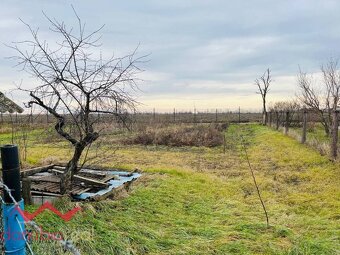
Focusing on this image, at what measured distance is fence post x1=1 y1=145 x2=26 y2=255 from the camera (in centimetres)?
180

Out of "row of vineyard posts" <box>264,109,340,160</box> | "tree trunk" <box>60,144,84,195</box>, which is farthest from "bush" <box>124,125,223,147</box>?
"tree trunk" <box>60,144,84,195</box>

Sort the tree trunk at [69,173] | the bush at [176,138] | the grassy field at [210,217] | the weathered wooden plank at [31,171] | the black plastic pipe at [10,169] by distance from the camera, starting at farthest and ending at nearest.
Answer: the bush at [176,138]
the weathered wooden plank at [31,171]
the tree trunk at [69,173]
the grassy field at [210,217]
the black plastic pipe at [10,169]

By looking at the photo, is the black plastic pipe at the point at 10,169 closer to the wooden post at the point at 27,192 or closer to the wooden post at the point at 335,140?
the wooden post at the point at 27,192

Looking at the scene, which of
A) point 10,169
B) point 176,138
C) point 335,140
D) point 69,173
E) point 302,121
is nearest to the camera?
point 10,169

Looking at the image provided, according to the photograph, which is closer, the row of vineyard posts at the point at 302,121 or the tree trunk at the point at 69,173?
the tree trunk at the point at 69,173

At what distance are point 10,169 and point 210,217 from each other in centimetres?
387

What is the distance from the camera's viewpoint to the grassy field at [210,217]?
155 inches

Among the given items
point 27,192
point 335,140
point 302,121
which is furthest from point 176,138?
point 302,121

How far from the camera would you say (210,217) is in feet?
17.0

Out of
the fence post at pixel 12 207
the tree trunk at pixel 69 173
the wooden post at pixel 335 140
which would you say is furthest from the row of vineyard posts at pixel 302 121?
the fence post at pixel 12 207

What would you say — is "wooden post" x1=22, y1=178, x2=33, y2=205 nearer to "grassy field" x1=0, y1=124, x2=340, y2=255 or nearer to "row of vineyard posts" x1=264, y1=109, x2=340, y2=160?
"grassy field" x1=0, y1=124, x2=340, y2=255

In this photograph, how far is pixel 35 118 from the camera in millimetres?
5613

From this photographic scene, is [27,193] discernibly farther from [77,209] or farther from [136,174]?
[136,174]

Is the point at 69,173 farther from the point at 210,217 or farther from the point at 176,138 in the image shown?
the point at 176,138
